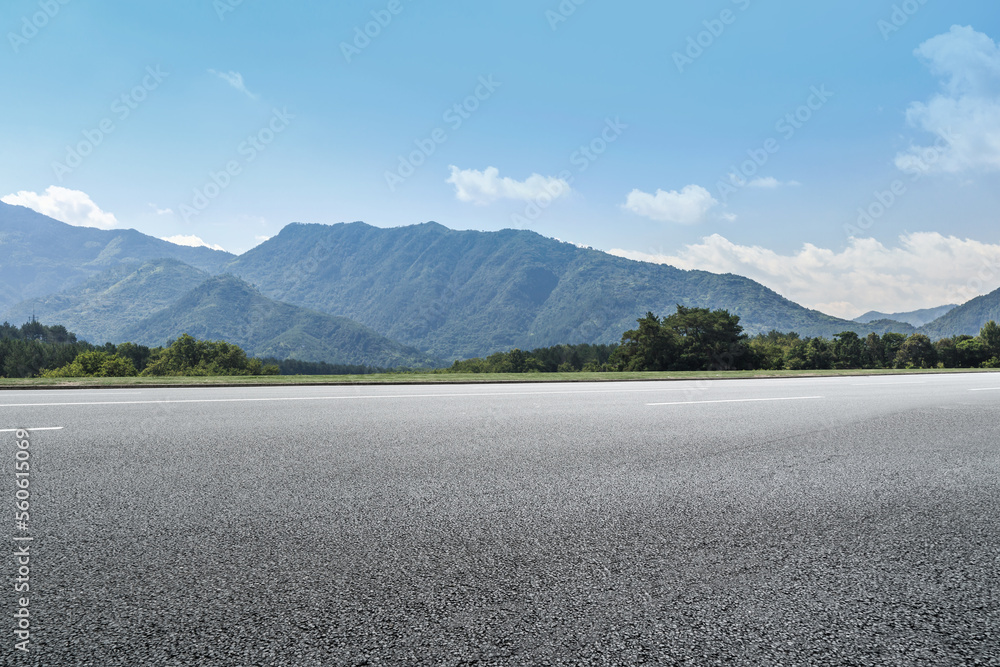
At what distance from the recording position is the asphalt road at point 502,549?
165 cm

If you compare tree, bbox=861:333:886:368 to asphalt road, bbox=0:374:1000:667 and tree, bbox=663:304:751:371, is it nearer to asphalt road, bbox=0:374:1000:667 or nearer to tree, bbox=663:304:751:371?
tree, bbox=663:304:751:371

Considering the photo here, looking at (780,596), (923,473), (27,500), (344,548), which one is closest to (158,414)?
(27,500)

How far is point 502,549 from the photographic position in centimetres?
237

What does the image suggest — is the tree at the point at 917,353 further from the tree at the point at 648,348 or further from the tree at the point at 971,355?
the tree at the point at 648,348

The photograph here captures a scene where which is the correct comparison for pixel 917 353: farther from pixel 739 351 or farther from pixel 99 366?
pixel 99 366

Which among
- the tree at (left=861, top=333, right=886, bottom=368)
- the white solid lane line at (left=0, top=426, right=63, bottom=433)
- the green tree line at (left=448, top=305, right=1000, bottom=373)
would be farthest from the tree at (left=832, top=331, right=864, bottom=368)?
the white solid lane line at (left=0, top=426, right=63, bottom=433)

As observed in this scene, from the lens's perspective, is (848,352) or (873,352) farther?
(873,352)

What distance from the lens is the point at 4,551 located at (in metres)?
2.29

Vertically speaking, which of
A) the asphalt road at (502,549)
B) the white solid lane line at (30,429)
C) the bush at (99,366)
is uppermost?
the bush at (99,366)

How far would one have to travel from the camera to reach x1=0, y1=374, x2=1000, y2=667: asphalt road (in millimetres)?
1646

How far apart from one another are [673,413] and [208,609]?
6.05 m

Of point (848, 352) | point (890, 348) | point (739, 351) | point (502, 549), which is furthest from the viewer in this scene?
point (890, 348)

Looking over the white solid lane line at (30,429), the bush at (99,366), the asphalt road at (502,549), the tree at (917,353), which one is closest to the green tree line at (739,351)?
the tree at (917,353)

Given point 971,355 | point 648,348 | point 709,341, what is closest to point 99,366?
point 648,348
